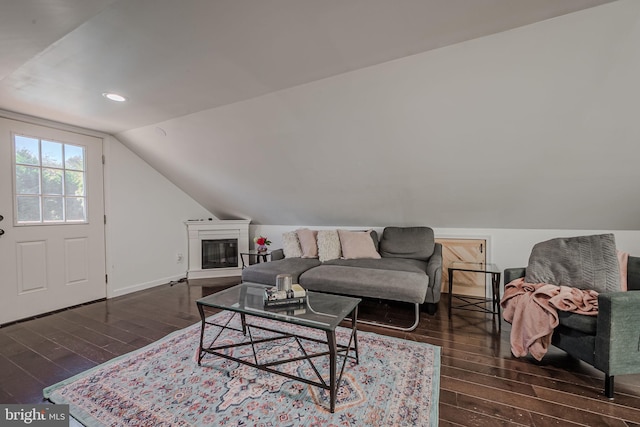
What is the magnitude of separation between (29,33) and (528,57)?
9.53ft

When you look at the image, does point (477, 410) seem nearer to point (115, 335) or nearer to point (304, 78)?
point (304, 78)

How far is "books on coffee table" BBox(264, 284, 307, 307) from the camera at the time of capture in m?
1.88

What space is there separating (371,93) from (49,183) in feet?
11.7

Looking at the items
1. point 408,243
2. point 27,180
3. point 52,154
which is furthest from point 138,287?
point 408,243

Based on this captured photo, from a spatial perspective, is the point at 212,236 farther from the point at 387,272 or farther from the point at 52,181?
the point at 387,272

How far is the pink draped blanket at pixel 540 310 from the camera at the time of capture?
174 centimetres

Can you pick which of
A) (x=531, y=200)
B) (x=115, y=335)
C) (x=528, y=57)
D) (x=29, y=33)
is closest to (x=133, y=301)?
(x=115, y=335)

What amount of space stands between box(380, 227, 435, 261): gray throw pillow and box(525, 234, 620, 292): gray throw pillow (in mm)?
1198

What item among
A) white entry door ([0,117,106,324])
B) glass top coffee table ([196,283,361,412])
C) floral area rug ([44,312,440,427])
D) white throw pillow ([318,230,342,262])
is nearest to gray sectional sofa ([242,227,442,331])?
white throw pillow ([318,230,342,262])

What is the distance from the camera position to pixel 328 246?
3551 millimetres

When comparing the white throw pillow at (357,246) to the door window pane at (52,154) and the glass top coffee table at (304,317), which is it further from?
the door window pane at (52,154)

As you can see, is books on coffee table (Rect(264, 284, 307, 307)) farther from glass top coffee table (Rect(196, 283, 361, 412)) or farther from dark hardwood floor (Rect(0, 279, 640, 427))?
dark hardwood floor (Rect(0, 279, 640, 427))

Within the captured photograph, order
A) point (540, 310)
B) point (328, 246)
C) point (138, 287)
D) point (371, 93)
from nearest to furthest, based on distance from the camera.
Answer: point (540, 310) < point (371, 93) < point (328, 246) < point (138, 287)

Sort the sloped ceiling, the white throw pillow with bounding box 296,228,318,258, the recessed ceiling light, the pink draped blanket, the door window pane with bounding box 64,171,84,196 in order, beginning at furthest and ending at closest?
the white throw pillow with bounding box 296,228,318,258 < the door window pane with bounding box 64,171,84,196 < the recessed ceiling light < the pink draped blanket < the sloped ceiling
